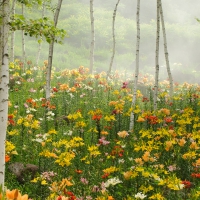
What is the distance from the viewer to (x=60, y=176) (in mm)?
4344

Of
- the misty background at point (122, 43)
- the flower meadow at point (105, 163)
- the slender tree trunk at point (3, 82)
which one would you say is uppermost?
the misty background at point (122, 43)

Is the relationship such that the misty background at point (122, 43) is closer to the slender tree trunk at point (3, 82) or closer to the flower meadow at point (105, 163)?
the flower meadow at point (105, 163)

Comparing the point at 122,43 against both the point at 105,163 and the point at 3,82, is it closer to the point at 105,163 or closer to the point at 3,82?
the point at 105,163

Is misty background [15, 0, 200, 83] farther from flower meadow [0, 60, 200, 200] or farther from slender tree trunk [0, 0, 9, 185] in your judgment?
slender tree trunk [0, 0, 9, 185]

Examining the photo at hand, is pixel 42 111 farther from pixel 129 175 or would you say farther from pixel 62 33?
pixel 129 175

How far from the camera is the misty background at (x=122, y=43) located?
2566 cm

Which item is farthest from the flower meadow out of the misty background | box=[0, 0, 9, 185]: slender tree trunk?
the misty background

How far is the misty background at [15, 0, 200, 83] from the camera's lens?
25.7 metres

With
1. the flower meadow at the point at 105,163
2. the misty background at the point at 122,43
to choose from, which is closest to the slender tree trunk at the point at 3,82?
the flower meadow at the point at 105,163

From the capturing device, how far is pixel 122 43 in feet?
100

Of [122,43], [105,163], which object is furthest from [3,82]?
[122,43]

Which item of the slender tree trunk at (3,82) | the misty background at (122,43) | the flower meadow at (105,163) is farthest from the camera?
the misty background at (122,43)

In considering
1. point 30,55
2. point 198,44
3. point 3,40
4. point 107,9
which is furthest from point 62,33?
point 107,9

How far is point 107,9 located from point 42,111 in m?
32.4
